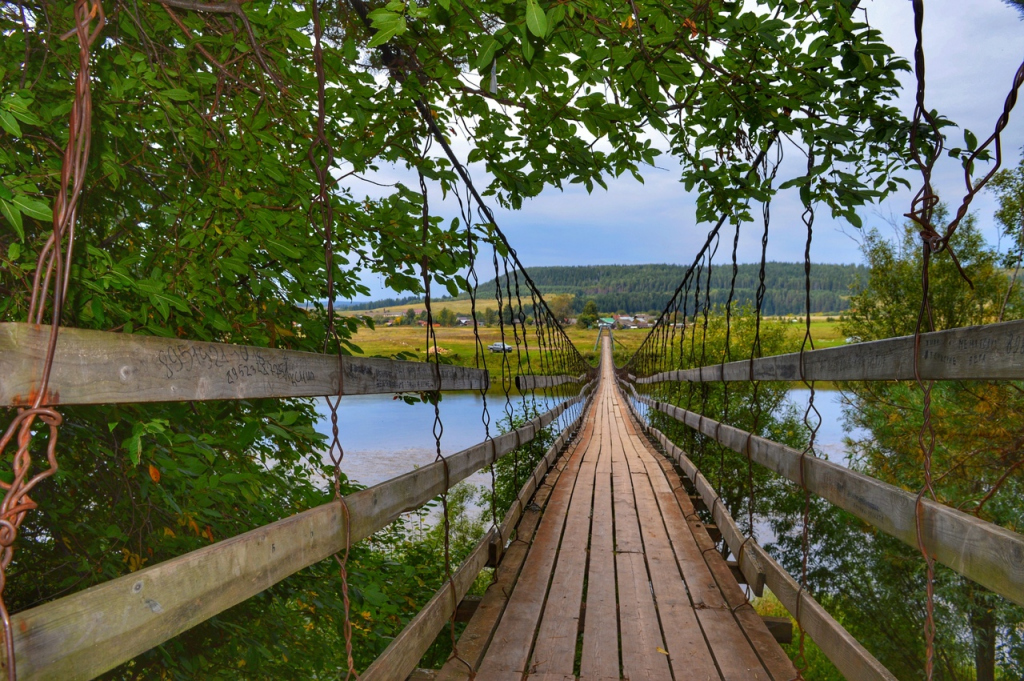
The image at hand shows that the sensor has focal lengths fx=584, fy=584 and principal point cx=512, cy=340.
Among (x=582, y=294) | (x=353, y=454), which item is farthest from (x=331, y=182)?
(x=582, y=294)

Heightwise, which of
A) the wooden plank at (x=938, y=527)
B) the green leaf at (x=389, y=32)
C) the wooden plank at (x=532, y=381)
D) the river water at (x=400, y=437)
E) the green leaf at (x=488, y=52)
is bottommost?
the river water at (x=400, y=437)

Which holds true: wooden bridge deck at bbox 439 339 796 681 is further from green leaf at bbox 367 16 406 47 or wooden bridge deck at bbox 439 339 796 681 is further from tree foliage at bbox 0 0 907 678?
green leaf at bbox 367 16 406 47

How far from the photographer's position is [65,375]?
2.25 ft

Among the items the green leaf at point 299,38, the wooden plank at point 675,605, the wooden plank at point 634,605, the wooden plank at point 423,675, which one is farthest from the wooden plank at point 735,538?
the green leaf at point 299,38

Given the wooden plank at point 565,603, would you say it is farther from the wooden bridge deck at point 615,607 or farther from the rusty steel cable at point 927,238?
the rusty steel cable at point 927,238

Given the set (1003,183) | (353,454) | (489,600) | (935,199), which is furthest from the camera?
(353,454)

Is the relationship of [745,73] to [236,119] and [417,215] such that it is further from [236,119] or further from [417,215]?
[236,119]

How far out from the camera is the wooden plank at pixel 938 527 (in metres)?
0.92

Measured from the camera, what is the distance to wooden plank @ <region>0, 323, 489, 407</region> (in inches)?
25.3

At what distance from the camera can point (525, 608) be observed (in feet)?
8.07

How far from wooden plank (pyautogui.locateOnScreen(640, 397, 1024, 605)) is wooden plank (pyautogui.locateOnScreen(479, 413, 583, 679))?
44.7 inches

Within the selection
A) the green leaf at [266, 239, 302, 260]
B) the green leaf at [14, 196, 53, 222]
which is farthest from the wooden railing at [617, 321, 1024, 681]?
the green leaf at [266, 239, 302, 260]

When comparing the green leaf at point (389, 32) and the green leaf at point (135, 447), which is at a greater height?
the green leaf at point (389, 32)

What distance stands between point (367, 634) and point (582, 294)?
307 ft
